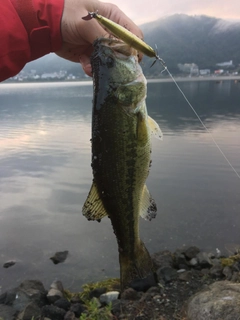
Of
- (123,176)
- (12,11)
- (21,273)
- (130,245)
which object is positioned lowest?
(21,273)

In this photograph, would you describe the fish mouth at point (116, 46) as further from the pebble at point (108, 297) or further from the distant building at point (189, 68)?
the distant building at point (189, 68)

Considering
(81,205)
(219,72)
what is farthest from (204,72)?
(81,205)

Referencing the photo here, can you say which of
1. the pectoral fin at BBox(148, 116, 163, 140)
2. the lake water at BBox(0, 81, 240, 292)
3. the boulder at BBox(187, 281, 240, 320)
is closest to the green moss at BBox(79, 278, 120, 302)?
the lake water at BBox(0, 81, 240, 292)

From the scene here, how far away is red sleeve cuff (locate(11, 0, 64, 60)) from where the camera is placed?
275 centimetres

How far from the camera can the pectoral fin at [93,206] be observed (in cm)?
321

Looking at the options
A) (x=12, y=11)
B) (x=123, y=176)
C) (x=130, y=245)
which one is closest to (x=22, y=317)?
(x=130, y=245)

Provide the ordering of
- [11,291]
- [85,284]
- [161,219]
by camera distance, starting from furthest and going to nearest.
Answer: [161,219] → [85,284] → [11,291]

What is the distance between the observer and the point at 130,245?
362 cm

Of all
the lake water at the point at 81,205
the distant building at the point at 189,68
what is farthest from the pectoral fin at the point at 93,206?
the distant building at the point at 189,68

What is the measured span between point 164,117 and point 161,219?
69.6 feet

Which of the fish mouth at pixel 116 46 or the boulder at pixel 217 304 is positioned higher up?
the fish mouth at pixel 116 46

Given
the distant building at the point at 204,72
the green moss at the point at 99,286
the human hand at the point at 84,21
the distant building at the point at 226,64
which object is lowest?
the green moss at the point at 99,286

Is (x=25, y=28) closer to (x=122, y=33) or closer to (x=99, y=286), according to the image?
(x=122, y=33)

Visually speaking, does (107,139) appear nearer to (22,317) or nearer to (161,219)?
(22,317)
